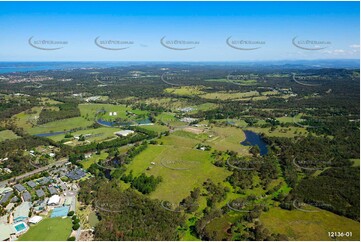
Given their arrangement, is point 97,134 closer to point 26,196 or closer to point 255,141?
point 26,196

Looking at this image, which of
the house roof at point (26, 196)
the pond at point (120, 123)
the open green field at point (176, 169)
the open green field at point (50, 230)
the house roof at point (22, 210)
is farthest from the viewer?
the pond at point (120, 123)

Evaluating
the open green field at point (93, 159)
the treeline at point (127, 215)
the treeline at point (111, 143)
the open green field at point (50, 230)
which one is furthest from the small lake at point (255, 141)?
the open green field at point (50, 230)

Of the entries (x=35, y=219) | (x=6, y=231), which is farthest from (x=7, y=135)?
(x=6, y=231)

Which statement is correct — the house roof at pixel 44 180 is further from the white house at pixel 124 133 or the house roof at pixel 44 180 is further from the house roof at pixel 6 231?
the white house at pixel 124 133

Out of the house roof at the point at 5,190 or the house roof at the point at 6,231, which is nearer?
the house roof at the point at 6,231

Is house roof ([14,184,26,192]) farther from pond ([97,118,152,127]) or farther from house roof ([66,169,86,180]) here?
pond ([97,118,152,127])

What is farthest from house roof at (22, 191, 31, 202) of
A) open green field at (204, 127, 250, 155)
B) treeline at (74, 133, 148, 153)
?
open green field at (204, 127, 250, 155)
